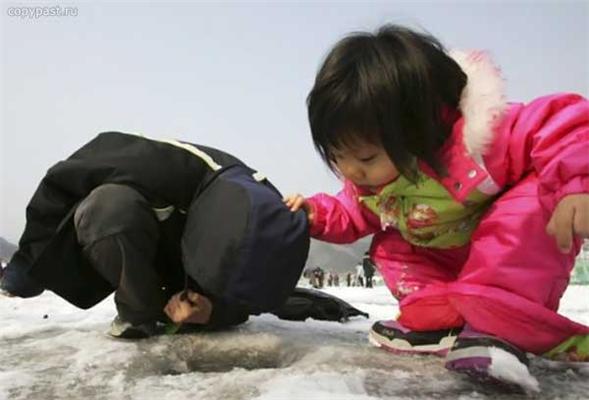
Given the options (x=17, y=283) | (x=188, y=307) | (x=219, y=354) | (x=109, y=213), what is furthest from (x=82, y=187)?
(x=219, y=354)

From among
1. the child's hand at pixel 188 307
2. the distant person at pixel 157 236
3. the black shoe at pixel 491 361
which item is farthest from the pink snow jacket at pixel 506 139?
the child's hand at pixel 188 307

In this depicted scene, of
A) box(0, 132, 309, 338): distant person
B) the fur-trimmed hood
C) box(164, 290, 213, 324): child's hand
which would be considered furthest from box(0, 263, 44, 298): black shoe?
the fur-trimmed hood

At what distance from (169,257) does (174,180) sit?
248mm

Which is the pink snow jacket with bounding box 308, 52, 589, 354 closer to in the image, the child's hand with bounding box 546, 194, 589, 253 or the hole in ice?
the child's hand with bounding box 546, 194, 589, 253

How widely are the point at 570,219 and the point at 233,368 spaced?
2.62 ft

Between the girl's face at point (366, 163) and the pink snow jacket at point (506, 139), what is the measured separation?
93 mm

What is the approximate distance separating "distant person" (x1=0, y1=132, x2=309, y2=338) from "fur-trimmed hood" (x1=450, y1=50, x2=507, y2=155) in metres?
0.44

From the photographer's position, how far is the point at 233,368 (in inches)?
53.4

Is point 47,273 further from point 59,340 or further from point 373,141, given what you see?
point 373,141

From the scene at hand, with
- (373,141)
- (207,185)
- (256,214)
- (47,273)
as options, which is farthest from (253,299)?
(47,273)

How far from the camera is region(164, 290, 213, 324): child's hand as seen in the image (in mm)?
1542

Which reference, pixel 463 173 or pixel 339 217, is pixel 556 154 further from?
pixel 339 217

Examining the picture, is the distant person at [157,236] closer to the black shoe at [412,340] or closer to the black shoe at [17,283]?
the black shoe at [17,283]

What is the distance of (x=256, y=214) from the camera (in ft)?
4.23
